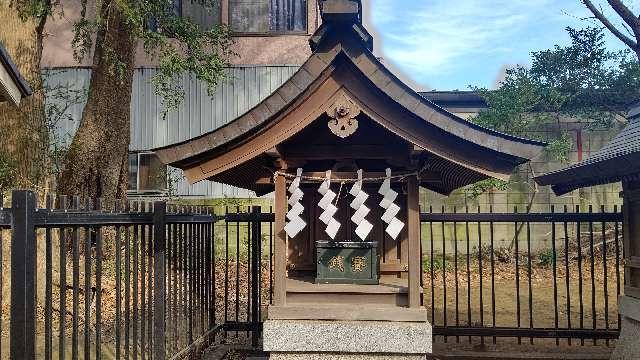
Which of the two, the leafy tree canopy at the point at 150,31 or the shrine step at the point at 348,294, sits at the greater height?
the leafy tree canopy at the point at 150,31

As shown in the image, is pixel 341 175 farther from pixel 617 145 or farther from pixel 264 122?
pixel 617 145

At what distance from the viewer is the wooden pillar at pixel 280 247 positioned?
5.66 meters

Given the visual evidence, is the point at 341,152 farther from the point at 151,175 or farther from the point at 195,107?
the point at 151,175

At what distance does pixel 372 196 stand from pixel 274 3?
11744 millimetres

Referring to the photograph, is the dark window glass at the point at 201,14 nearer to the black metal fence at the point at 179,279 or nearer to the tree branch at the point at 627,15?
the black metal fence at the point at 179,279

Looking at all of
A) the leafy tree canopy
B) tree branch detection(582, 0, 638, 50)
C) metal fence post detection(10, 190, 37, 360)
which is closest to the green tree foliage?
tree branch detection(582, 0, 638, 50)

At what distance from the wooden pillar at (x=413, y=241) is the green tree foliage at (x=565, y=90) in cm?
943

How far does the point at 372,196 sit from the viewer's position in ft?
20.7

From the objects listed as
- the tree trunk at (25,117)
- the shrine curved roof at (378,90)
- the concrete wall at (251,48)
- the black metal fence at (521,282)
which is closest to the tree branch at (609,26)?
the black metal fence at (521,282)

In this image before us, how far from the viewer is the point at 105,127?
1144 cm

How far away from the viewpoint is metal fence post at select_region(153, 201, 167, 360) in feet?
16.6

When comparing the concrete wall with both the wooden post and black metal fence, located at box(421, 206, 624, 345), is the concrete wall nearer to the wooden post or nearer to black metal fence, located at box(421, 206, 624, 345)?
black metal fence, located at box(421, 206, 624, 345)

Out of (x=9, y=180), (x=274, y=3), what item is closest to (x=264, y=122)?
(x=9, y=180)

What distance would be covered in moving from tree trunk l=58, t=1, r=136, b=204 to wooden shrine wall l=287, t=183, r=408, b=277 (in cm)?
608
